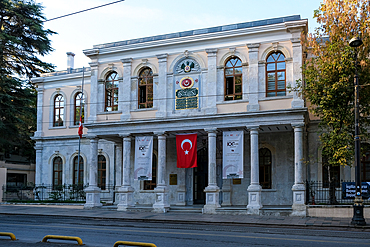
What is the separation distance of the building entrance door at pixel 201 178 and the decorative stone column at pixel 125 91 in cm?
560

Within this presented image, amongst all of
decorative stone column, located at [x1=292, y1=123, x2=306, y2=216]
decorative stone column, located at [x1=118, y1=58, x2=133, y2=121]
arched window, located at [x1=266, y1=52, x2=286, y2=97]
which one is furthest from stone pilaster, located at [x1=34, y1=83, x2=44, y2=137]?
decorative stone column, located at [x1=292, y1=123, x2=306, y2=216]

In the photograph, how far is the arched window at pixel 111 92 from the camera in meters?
27.0

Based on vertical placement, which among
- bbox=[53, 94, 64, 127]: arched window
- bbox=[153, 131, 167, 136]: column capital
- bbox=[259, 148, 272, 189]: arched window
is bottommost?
bbox=[259, 148, 272, 189]: arched window

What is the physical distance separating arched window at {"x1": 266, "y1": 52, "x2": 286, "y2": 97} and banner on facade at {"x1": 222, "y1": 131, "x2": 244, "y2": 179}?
2.91m

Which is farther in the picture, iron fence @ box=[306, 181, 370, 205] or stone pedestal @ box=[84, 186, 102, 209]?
stone pedestal @ box=[84, 186, 102, 209]

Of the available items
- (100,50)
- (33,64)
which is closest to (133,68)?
(100,50)

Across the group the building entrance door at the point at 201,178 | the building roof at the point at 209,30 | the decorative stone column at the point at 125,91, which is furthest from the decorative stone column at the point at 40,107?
the building entrance door at the point at 201,178

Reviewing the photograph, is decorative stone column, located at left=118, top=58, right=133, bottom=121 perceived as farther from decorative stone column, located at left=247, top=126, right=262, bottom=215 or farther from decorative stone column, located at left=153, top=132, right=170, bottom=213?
decorative stone column, located at left=247, top=126, right=262, bottom=215

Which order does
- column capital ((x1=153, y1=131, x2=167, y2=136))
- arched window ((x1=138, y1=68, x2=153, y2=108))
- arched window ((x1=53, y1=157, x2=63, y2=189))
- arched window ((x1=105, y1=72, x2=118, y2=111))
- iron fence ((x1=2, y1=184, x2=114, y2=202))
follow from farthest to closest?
1. arched window ((x1=53, y1=157, x2=63, y2=189))
2. iron fence ((x1=2, y1=184, x2=114, y2=202))
3. arched window ((x1=105, y1=72, x2=118, y2=111))
4. arched window ((x1=138, y1=68, x2=153, y2=108))
5. column capital ((x1=153, y1=131, x2=167, y2=136))

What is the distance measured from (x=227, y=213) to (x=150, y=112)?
302 inches

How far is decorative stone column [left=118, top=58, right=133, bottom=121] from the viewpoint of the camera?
2603cm

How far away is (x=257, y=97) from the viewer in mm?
22969

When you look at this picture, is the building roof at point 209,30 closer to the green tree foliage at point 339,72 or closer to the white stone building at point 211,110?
the white stone building at point 211,110

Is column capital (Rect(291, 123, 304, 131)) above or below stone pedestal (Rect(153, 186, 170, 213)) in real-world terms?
above
